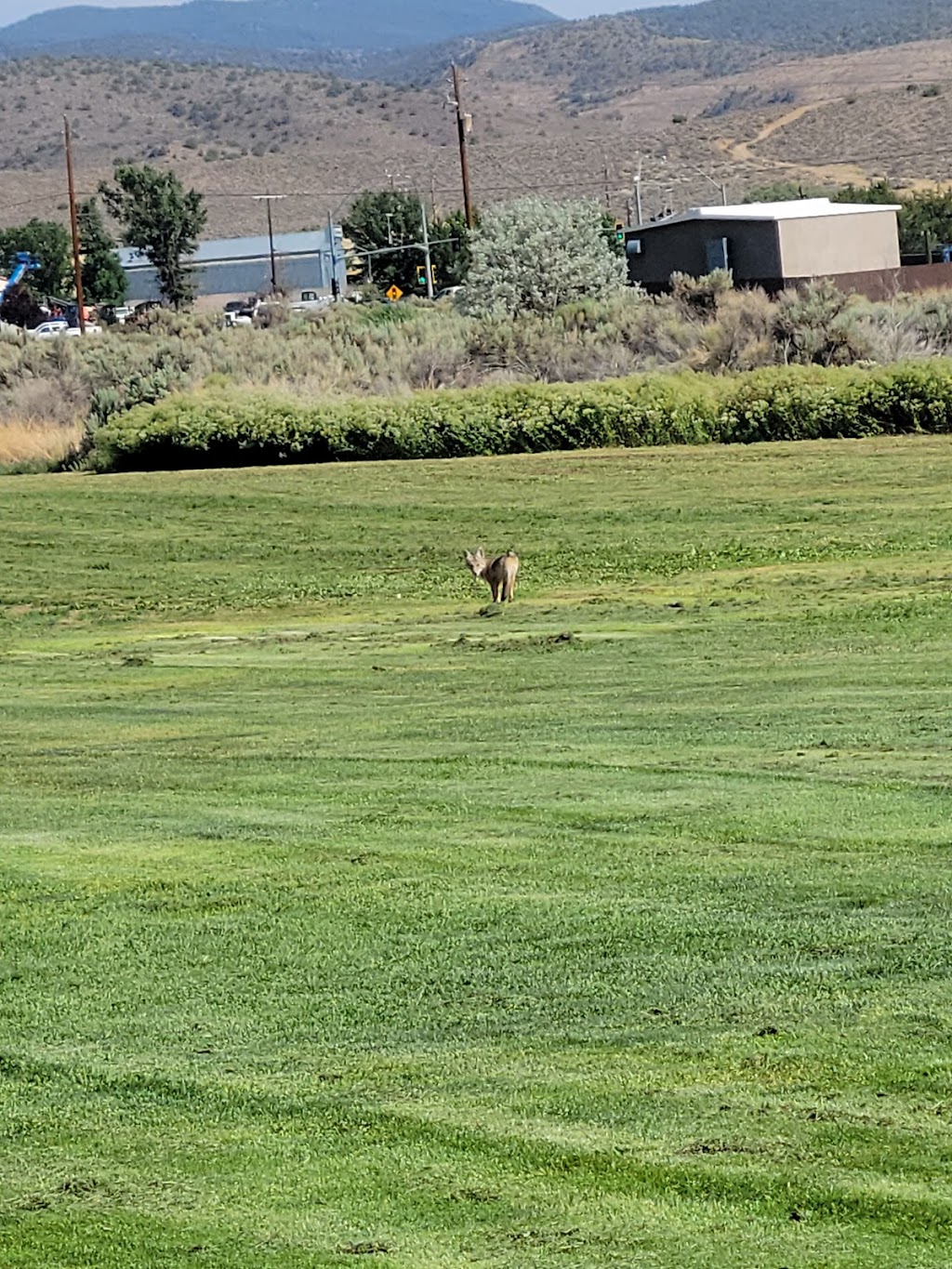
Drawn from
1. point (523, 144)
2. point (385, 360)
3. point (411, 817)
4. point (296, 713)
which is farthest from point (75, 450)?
point (523, 144)

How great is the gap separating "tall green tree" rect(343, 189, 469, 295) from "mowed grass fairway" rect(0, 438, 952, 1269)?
66.4 m

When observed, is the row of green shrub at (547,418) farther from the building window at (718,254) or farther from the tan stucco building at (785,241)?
the building window at (718,254)

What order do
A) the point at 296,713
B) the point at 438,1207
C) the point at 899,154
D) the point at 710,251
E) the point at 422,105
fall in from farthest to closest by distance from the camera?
the point at 422,105
the point at 899,154
the point at 710,251
the point at 296,713
the point at 438,1207

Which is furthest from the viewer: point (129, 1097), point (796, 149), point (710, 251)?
point (796, 149)

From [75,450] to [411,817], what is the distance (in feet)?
86.1

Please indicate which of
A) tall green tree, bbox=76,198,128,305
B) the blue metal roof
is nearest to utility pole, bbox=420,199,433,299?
tall green tree, bbox=76,198,128,305

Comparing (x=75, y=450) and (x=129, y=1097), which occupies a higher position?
(x=75, y=450)

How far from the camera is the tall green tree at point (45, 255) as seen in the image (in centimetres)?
9769

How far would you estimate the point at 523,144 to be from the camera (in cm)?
14638

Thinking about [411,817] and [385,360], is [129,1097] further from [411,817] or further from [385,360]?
[385,360]

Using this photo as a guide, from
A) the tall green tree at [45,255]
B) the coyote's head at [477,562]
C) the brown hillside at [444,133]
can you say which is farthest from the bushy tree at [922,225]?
the coyote's head at [477,562]

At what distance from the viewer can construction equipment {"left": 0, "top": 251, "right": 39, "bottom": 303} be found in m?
87.1

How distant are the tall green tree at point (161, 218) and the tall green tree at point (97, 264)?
3081 mm

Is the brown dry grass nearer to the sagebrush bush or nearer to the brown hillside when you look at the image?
the sagebrush bush
